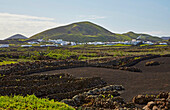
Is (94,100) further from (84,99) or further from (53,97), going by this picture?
(53,97)

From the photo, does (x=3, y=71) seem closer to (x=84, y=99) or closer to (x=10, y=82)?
(x=10, y=82)

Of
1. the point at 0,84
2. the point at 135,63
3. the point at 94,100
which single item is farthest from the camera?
the point at 135,63

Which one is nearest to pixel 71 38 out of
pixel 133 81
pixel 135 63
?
pixel 135 63

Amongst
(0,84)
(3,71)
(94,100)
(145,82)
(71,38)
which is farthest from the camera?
(71,38)

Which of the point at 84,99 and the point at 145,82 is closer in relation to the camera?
the point at 84,99

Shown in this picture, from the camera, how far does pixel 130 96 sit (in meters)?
16.1

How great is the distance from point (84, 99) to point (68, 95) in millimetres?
2551

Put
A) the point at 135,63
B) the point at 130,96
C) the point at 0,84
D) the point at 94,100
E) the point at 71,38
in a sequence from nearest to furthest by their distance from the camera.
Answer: the point at 94,100 < the point at 130,96 < the point at 0,84 < the point at 135,63 < the point at 71,38

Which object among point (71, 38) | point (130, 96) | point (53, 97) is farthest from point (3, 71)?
point (71, 38)

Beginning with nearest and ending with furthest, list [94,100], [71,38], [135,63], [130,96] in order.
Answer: [94,100] < [130,96] < [135,63] < [71,38]

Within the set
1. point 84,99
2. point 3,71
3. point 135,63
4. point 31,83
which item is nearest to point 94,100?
point 84,99

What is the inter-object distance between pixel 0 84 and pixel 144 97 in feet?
40.8

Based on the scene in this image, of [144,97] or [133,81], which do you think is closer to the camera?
[144,97]

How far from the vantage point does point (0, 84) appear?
62.2 feet
